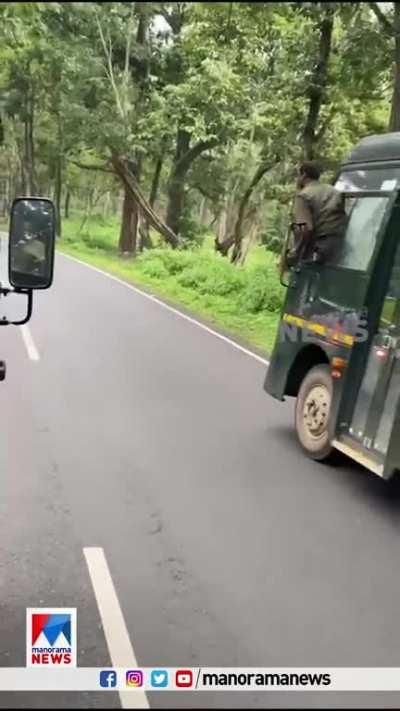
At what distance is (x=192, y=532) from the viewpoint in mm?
5301

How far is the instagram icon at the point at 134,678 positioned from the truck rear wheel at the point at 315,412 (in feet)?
12.1

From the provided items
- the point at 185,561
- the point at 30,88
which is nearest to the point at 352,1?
the point at 30,88

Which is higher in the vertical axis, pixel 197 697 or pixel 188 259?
pixel 197 697

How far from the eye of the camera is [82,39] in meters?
2.78

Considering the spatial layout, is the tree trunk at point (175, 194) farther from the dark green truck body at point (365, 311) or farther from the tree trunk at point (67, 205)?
the tree trunk at point (67, 205)

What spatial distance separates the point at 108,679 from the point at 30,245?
190cm

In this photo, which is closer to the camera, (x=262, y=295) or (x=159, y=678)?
(x=159, y=678)

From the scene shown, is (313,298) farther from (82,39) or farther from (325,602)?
(82,39)

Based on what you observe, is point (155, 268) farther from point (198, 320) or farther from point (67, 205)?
point (67, 205)

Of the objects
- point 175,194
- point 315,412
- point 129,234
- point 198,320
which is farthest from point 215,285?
point 315,412

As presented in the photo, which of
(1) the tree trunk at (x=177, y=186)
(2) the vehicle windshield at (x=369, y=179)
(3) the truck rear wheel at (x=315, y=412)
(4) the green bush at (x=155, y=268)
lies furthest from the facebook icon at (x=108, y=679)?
(1) the tree trunk at (x=177, y=186)

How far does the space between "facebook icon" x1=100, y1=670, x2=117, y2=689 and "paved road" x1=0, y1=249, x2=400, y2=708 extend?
76mm

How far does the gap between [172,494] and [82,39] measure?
12.7ft

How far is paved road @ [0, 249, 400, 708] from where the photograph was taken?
3912 mm
